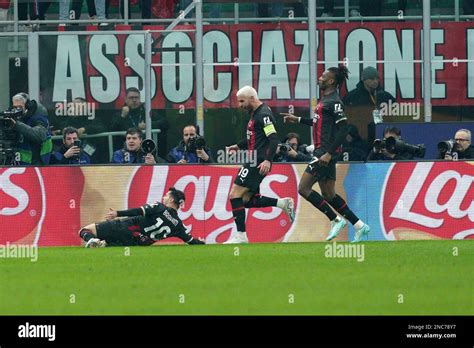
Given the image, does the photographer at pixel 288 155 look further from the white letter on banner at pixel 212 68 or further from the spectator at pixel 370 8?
the spectator at pixel 370 8

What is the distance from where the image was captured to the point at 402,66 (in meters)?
23.8

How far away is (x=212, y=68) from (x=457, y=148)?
4.06 m

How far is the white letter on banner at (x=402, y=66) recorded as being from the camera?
78.0 ft

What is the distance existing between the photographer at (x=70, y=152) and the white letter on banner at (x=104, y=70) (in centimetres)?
115

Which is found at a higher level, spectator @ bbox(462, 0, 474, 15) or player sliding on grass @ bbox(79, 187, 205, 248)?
spectator @ bbox(462, 0, 474, 15)

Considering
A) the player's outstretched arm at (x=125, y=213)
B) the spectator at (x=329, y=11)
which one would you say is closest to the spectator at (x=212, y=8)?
the spectator at (x=329, y=11)

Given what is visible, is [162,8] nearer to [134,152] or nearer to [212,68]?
[212,68]

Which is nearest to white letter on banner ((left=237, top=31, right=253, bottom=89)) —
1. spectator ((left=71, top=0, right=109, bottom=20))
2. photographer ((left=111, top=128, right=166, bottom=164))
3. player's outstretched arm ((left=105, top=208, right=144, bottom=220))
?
spectator ((left=71, top=0, right=109, bottom=20))

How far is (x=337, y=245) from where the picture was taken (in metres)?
18.7

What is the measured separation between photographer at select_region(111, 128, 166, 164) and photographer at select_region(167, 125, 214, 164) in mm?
238

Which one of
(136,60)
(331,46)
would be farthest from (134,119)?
(331,46)

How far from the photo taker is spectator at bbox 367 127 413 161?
21375 mm

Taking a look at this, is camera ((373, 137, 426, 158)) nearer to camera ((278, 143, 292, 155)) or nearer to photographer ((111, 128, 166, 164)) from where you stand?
camera ((278, 143, 292, 155))
